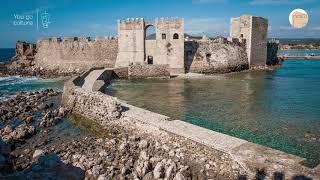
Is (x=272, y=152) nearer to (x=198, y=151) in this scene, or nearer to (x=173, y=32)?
(x=198, y=151)

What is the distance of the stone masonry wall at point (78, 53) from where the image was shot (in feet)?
99.1

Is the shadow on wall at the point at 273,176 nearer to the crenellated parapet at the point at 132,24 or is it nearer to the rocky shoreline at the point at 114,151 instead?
the rocky shoreline at the point at 114,151

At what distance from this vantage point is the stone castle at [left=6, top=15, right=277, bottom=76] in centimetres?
2740

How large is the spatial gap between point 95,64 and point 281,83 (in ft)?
55.6

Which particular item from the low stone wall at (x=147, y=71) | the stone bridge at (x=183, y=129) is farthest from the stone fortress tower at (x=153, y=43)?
the stone bridge at (x=183, y=129)

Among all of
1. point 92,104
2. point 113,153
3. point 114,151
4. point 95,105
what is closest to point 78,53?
point 92,104

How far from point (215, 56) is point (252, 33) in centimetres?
545

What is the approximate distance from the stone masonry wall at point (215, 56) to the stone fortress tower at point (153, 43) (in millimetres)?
1855

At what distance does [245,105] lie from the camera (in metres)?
15.9

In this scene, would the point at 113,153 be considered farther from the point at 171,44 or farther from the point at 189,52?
the point at 189,52

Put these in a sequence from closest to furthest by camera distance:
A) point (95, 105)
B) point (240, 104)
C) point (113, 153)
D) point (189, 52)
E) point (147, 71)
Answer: point (113, 153) < point (95, 105) < point (240, 104) < point (147, 71) < point (189, 52)

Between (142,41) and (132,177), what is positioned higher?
(142,41)

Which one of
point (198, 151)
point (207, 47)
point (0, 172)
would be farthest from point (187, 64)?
point (0, 172)

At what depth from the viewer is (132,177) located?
7.86 meters
